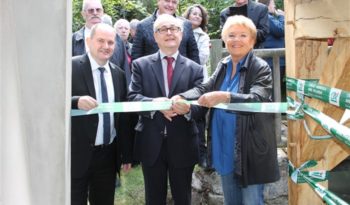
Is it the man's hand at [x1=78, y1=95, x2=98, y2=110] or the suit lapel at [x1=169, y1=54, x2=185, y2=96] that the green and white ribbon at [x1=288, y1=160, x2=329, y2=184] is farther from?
the man's hand at [x1=78, y1=95, x2=98, y2=110]

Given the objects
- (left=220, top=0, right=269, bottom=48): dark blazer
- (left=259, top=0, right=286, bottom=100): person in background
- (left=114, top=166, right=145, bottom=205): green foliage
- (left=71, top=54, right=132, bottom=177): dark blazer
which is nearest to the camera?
(left=71, top=54, right=132, bottom=177): dark blazer

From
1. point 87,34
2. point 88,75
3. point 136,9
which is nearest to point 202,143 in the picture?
point 88,75

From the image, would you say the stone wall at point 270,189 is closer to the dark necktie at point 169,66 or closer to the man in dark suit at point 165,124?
the man in dark suit at point 165,124

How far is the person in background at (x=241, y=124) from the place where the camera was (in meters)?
3.29

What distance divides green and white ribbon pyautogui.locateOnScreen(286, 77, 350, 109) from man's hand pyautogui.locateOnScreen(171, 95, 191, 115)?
2.88 feet

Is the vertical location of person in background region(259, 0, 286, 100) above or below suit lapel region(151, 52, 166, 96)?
above

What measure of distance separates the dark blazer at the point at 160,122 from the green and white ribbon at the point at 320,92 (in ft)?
3.25

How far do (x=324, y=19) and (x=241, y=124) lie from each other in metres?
1.02

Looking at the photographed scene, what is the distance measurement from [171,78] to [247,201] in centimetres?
114

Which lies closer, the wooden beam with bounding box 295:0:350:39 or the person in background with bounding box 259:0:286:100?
the wooden beam with bounding box 295:0:350:39

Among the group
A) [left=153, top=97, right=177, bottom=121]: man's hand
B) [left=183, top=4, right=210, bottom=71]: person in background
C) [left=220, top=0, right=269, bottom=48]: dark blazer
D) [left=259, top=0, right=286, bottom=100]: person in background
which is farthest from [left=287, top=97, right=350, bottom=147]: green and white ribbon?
[left=259, top=0, right=286, bottom=100]: person in background

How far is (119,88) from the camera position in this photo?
3836 mm

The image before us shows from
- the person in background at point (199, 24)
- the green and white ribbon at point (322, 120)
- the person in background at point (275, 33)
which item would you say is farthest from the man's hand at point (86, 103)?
the person in background at point (275, 33)

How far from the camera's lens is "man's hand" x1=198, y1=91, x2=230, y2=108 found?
10.7 feet
